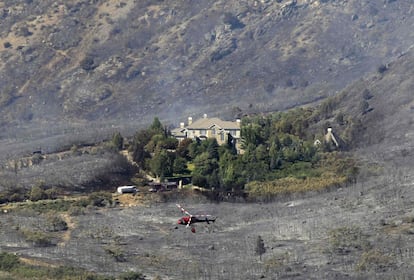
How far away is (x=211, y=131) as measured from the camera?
116 m

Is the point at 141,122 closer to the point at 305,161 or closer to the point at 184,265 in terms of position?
the point at 305,161

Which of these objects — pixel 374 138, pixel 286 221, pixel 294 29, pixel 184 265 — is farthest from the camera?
pixel 294 29

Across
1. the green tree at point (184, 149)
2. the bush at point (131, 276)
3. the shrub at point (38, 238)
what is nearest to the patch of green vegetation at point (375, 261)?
the bush at point (131, 276)

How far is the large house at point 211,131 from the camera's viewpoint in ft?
378

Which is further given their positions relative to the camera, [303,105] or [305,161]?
[303,105]

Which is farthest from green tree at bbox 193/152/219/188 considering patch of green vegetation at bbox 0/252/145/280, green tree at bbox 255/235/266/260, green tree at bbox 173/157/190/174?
patch of green vegetation at bbox 0/252/145/280

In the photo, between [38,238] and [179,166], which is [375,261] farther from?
[179,166]

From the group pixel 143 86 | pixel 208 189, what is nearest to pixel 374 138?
pixel 208 189

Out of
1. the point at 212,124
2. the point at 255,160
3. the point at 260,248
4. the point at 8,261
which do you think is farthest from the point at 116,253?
the point at 212,124

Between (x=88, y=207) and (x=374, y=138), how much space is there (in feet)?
129

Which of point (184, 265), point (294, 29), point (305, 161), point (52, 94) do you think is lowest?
point (184, 265)

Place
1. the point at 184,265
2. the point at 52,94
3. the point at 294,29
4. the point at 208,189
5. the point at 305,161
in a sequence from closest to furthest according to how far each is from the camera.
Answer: the point at 184,265, the point at 208,189, the point at 305,161, the point at 52,94, the point at 294,29

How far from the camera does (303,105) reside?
494 feet

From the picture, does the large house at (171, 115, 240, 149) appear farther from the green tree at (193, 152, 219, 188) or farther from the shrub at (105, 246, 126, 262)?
the shrub at (105, 246, 126, 262)
